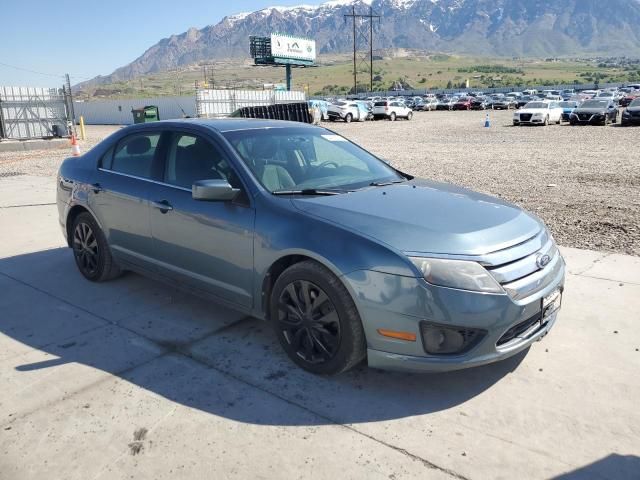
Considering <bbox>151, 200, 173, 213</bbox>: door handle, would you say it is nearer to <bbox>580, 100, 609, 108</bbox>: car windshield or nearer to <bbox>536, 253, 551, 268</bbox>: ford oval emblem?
<bbox>536, 253, 551, 268</bbox>: ford oval emblem

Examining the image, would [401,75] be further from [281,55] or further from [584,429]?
[584,429]

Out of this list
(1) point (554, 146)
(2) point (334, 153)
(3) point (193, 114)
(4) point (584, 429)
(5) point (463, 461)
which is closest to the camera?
(5) point (463, 461)

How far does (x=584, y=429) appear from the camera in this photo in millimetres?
2994

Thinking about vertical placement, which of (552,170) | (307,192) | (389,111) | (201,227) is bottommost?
(552,170)

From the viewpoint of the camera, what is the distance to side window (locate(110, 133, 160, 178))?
468 cm

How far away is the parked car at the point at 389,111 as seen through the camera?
41.6 metres

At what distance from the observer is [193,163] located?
14.2 ft

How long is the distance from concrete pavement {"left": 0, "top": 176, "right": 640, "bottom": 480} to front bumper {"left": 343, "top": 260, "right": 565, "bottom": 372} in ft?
1.01

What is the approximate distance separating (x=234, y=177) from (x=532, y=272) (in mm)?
2105

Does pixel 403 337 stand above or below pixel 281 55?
below

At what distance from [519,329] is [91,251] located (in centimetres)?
400

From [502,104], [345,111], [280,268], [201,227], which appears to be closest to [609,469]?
[280,268]

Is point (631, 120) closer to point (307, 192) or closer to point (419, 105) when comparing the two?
point (307, 192)

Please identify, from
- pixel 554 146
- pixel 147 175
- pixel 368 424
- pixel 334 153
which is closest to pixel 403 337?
pixel 368 424
